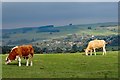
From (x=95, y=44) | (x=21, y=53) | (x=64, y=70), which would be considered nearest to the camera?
(x=64, y=70)

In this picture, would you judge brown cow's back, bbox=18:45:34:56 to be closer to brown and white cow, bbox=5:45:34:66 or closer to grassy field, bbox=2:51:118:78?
brown and white cow, bbox=5:45:34:66

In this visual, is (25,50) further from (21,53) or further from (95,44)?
(95,44)

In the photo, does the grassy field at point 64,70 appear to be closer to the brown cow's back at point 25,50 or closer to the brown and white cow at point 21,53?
the brown and white cow at point 21,53

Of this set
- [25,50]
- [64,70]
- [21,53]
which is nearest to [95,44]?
[25,50]

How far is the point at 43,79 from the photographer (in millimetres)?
19391

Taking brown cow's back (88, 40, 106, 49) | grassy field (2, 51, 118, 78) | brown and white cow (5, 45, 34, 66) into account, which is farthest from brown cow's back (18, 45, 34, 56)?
brown cow's back (88, 40, 106, 49)

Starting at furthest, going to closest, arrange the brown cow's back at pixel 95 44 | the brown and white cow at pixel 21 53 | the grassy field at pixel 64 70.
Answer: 1. the brown cow's back at pixel 95 44
2. the brown and white cow at pixel 21 53
3. the grassy field at pixel 64 70

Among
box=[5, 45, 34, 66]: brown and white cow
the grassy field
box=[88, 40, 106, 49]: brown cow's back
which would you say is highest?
box=[88, 40, 106, 49]: brown cow's back

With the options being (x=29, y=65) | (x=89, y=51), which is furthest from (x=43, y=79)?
(x=89, y=51)

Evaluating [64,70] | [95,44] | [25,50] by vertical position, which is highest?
[95,44]

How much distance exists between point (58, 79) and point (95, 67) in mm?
7723

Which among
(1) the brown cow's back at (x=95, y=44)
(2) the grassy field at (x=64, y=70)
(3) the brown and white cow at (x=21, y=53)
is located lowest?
(2) the grassy field at (x=64, y=70)

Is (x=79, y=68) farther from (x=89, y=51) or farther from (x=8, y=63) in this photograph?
(x=89, y=51)

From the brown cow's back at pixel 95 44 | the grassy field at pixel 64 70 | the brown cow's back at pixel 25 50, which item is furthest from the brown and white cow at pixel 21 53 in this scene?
the brown cow's back at pixel 95 44
